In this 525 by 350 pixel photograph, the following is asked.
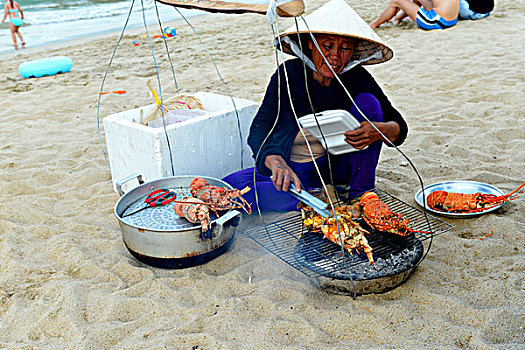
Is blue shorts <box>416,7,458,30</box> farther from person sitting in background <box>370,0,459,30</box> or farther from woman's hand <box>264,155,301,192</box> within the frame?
woman's hand <box>264,155,301,192</box>

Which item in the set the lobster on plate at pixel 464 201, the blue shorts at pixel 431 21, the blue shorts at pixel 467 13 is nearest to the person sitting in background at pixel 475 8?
the blue shorts at pixel 467 13

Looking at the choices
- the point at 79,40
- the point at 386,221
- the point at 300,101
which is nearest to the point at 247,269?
the point at 386,221

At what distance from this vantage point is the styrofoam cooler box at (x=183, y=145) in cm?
287

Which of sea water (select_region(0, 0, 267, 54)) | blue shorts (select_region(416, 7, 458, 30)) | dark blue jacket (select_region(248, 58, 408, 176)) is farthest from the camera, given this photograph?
sea water (select_region(0, 0, 267, 54))

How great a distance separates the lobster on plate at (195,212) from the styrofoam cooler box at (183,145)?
449 millimetres

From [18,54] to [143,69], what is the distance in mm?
3555

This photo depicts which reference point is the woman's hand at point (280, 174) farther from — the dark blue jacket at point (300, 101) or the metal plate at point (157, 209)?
the metal plate at point (157, 209)

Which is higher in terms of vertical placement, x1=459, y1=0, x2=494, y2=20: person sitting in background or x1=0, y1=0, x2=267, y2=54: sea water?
x1=459, y1=0, x2=494, y2=20: person sitting in background

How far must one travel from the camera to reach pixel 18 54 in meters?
8.87

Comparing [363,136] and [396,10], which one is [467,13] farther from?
[363,136]

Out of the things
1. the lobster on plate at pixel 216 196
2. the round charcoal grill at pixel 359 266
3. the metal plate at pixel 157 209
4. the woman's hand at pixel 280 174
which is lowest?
the round charcoal grill at pixel 359 266

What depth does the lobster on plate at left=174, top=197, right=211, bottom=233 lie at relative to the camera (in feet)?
7.73

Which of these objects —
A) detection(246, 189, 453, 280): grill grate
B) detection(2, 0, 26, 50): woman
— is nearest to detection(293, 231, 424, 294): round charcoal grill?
detection(246, 189, 453, 280): grill grate

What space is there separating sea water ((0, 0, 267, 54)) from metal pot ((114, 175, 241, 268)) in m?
6.73
